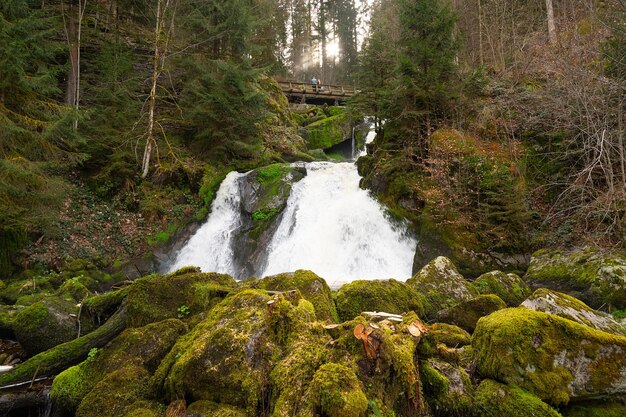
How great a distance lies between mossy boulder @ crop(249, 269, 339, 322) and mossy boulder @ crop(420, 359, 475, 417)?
1.51 metres

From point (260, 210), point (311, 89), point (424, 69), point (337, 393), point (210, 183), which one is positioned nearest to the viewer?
point (337, 393)

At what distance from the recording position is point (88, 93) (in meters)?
15.5

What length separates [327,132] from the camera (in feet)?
82.0

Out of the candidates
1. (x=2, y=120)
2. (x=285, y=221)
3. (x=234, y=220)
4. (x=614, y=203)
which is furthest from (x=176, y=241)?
(x=614, y=203)

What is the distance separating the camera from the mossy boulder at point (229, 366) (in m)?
2.61

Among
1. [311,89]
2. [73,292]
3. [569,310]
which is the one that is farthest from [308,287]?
[311,89]

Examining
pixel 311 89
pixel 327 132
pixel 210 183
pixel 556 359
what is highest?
pixel 311 89

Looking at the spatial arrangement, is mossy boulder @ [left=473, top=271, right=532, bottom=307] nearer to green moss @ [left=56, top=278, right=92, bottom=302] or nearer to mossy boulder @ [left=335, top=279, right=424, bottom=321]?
mossy boulder @ [left=335, top=279, right=424, bottom=321]

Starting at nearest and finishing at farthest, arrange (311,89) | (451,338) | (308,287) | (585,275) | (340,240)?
(451,338) < (308,287) < (585,275) < (340,240) < (311,89)

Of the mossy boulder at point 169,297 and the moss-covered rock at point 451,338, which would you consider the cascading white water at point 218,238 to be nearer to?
the mossy boulder at point 169,297

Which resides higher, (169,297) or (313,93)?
(313,93)

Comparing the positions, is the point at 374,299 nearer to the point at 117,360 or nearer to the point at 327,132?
the point at 117,360

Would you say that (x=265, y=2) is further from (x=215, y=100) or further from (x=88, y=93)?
(x=88, y=93)

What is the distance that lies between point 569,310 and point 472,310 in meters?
1.34
